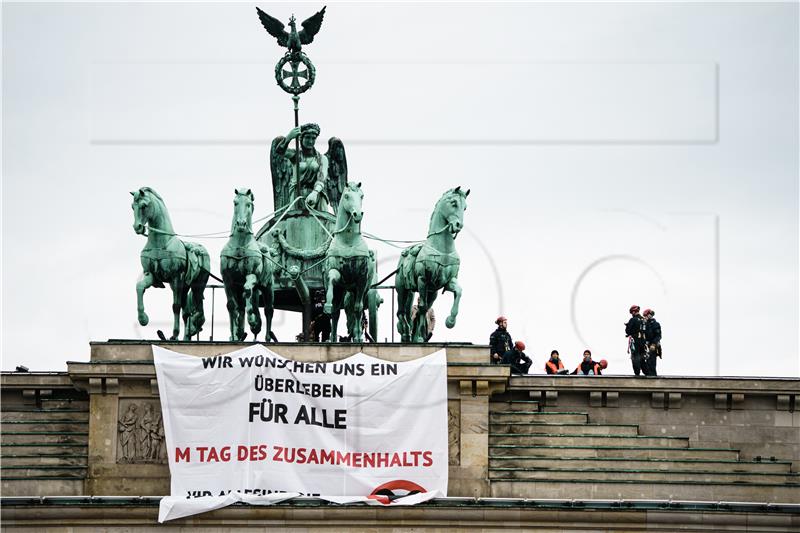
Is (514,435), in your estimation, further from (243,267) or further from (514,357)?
(243,267)

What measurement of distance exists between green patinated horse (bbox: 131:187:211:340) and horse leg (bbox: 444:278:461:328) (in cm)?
520

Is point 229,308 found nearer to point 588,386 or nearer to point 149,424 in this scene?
point 149,424

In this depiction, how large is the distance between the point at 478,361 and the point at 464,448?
1779mm

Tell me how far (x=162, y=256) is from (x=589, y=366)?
9210 mm

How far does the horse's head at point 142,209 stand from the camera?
54.9 metres

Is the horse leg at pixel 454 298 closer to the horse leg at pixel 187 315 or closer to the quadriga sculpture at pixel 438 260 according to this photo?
the quadriga sculpture at pixel 438 260

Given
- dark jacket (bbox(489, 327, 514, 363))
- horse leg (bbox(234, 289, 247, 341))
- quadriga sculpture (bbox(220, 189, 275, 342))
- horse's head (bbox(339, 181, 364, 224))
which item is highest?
horse's head (bbox(339, 181, 364, 224))

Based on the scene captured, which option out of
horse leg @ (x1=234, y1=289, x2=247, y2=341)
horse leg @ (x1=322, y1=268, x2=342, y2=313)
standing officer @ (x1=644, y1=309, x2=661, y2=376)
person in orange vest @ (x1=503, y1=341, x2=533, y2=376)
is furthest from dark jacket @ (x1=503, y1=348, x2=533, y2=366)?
horse leg @ (x1=234, y1=289, x2=247, y2=341)

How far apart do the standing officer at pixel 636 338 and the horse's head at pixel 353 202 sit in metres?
6.28

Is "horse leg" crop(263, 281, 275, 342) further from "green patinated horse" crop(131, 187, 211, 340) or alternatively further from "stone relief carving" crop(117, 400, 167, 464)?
"stone relief carving" crop(117, 400, 167, 464)

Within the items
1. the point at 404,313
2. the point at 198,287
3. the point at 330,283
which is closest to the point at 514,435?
the point at 404,313

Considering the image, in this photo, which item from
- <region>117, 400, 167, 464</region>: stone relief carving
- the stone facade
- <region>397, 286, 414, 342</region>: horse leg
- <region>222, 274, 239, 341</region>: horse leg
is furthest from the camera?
<region>397, 286, 414, 342</region>: horse leg

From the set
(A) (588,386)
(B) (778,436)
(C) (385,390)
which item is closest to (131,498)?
(C) (385,390)

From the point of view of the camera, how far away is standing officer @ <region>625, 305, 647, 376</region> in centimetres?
5684
